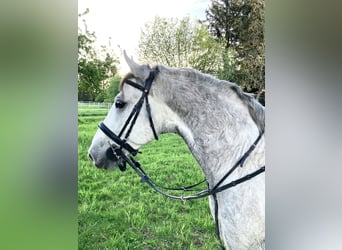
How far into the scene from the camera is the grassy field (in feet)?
7.34

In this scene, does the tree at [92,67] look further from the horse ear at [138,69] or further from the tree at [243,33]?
the tree at [243,33]

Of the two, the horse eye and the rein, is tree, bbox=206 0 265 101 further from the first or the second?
the horse eye

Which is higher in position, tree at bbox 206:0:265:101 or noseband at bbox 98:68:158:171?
tree at bbox 206:0:265:101

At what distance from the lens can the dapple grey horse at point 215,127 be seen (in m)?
2.06

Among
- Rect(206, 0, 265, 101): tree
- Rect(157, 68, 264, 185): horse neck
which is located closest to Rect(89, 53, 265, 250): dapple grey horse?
Rect(157, 68, 264, 185): horse neck

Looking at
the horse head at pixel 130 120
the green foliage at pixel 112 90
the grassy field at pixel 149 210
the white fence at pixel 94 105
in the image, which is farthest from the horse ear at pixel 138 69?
the grassy field at pixel 149 210

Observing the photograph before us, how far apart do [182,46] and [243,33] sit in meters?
0.36

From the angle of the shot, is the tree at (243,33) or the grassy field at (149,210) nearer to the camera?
the tree at (243,33)

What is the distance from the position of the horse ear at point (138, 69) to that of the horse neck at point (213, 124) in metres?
0.12

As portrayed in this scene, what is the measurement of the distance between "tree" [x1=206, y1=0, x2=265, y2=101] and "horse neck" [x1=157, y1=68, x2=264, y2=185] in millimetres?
172

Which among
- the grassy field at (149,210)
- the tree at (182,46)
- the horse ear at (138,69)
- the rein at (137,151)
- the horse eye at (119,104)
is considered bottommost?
the grassy field at (149,210)
